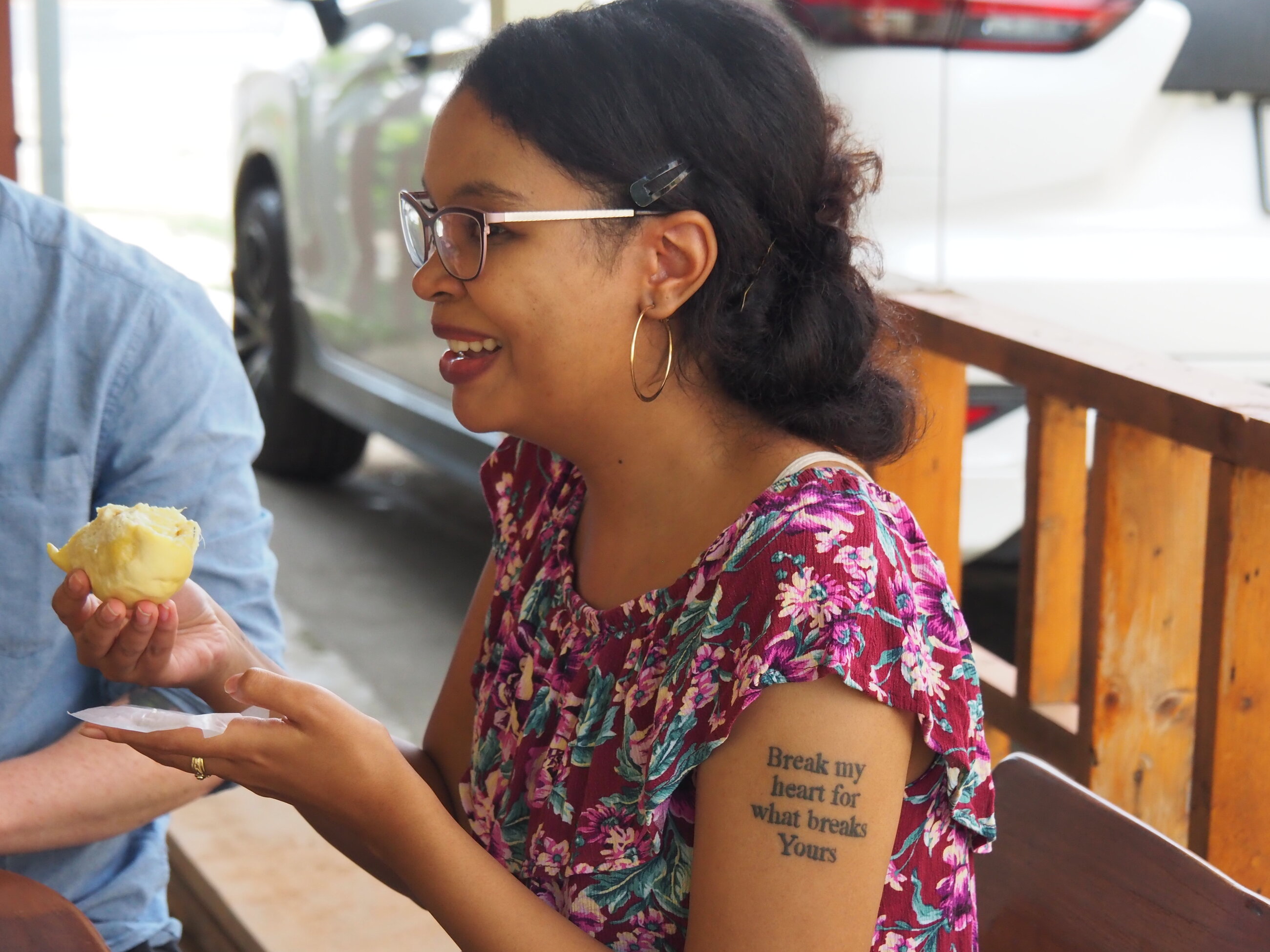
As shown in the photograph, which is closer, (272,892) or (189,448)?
(189,448)

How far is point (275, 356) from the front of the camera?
537cm

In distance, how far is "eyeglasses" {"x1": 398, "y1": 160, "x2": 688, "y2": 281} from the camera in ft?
4.66

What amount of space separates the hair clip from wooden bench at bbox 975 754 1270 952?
2.18ft

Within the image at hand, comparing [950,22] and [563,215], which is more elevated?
[950,22]

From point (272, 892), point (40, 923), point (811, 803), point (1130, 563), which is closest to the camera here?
point (811, 803)

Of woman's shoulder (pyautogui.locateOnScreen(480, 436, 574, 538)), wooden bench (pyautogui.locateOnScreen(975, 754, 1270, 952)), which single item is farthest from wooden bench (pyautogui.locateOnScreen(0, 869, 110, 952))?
wooden bench (pyautogui.locateOnScreen(975, 754, 1270, 952))

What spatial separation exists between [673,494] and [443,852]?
1.40 feet

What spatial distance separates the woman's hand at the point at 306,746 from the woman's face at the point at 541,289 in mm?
344

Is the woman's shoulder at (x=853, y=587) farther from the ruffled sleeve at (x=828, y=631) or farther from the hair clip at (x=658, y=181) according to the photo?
the hair clip at (x=658, y=181)

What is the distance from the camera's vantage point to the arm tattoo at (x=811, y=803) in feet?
4.09

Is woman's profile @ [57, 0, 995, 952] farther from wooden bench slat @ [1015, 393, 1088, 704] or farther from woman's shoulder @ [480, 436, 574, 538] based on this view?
wooden bench slat @ [1015, 393, 1088, 704]

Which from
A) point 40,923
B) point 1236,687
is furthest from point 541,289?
point 1236,687

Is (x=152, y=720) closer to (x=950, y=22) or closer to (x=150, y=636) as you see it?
(x=150, y=636)

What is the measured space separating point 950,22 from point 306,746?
6.99 ft
